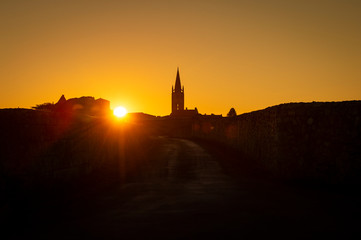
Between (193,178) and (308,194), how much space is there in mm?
3923

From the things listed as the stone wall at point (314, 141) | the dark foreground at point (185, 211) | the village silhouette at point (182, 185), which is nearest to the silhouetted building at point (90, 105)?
the village silhouette at point (182, 185)

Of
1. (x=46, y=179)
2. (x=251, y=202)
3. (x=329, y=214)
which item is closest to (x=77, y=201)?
(x=46, y=179)

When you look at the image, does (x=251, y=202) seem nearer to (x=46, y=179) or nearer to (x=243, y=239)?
(x=243, y=239)

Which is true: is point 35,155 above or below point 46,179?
above

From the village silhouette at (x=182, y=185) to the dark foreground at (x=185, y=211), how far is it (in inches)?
0.8

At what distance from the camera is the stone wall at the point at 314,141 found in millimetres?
8938

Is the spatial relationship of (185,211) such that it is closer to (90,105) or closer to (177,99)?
(90,105)

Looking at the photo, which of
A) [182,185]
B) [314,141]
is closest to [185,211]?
[182,185]

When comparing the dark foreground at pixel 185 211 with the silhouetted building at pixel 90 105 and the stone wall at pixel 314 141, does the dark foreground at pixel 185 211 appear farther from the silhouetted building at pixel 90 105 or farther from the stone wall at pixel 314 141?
the silhouetted building at pixel 90 105

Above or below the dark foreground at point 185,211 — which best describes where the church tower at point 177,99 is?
above

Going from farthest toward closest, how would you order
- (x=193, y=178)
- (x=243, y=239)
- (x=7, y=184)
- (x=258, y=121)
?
(x=258, y=121)
(x=193, y=178)
(x=7, y=184)
(x=243, y=239)

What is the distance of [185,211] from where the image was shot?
6320 mm

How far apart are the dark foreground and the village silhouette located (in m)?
0.02

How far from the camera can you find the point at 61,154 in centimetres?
876
